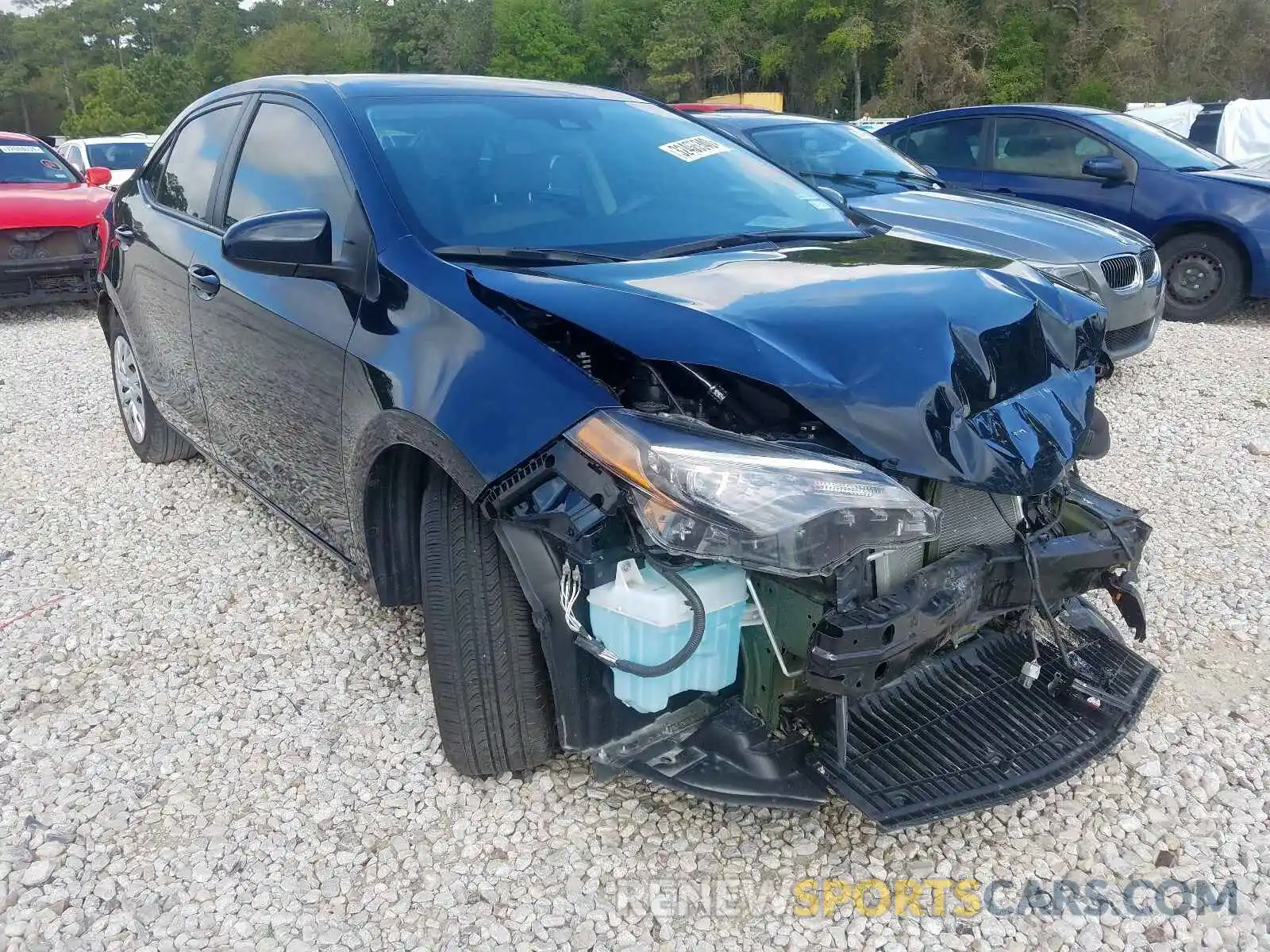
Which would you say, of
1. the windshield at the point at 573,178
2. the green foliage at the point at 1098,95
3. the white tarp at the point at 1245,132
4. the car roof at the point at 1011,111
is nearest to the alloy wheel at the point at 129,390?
the windshield at the point at 573,178

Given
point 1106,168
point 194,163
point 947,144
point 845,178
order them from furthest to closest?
point 947,144 < point 1106,168 < point 845,178 < point 194,163

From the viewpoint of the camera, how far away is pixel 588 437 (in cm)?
187

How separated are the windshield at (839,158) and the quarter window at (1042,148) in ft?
4.95

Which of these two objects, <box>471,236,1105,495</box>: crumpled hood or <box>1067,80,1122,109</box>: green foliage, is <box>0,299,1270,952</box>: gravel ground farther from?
<box>1067,80,1122,109</box>: green foliage

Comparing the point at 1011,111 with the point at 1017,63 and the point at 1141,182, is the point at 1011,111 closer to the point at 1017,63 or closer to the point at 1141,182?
the point at 1141,182

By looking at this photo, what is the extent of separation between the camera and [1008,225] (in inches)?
225

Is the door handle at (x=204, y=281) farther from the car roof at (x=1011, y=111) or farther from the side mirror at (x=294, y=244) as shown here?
the car roof at (x=1011, y=111)

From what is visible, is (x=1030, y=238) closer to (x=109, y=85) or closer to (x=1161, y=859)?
(x=1161, y=859)

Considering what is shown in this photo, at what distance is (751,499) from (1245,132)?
14.4 meters

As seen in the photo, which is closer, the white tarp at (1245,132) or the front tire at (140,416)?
the front tire at (140,416)

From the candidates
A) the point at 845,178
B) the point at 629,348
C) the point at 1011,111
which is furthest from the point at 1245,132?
the point at 629,348

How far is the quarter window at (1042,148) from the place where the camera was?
7.84 meters

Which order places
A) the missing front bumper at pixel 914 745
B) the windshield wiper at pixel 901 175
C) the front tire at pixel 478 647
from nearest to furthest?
the missing front bumper at pixel 914 745 < the front tire at pixel 478 647 < the windshield wiper at pixel 901 175

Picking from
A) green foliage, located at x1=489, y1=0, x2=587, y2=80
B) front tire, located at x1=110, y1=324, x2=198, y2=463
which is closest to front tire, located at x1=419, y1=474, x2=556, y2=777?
front tire, located at x1=110, y1=324, x2=198, y2=463
